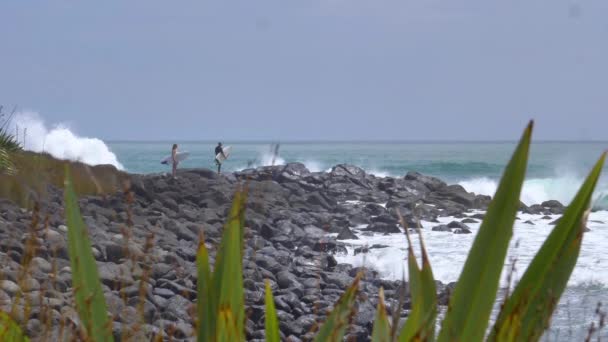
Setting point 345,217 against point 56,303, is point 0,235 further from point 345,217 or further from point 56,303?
point 345,217

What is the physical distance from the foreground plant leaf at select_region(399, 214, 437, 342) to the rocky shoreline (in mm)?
48

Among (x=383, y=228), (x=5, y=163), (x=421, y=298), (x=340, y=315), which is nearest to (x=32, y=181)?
(x=5, y=163)

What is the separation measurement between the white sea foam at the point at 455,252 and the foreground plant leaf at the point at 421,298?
8.10 meters

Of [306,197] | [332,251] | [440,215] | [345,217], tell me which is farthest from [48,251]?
[440,215]

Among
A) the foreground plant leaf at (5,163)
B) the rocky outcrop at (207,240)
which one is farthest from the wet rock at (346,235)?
the foreground plant leaf at (5,163)

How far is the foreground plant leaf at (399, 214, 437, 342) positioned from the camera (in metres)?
1.27

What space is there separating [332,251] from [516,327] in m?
11.8

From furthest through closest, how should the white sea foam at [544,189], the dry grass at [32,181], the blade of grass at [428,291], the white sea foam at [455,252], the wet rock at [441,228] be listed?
the white sea foam at [544,189]
the wet rock at [441,228]
the white sea foam at [455,252]
the dry grass at [32,181]
the blade of grass at [428,291]

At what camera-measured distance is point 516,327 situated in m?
1.24

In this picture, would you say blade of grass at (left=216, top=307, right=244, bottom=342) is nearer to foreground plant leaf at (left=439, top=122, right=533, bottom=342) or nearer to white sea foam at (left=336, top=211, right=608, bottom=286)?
foreground plant leaf at (left=439, top=122, right=533, bottom=342)

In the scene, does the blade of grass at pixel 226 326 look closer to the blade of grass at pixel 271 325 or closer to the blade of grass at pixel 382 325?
the blade of grass at pixel 271 325

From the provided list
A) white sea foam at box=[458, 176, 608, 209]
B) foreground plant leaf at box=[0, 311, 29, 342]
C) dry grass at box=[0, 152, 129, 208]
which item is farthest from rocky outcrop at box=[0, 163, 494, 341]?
white sea foam at box=[458, 176, 608, 209]

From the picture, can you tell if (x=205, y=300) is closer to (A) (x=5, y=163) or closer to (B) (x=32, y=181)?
(B) (x=32, y=181)

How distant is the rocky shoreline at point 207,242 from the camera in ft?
7.56
